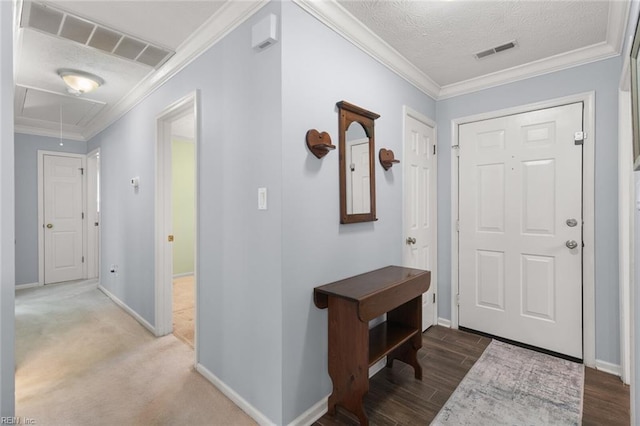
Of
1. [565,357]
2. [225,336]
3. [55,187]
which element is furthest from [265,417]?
[55,187]

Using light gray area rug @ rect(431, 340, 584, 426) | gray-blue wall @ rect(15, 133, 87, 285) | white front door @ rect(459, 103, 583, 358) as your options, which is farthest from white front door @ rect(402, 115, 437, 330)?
gray-blue wall @ rect(15, 133, 87, 285)

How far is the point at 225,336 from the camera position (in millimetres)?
2037

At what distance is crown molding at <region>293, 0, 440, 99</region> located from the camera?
1790mm

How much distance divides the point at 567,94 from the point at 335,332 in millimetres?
2576

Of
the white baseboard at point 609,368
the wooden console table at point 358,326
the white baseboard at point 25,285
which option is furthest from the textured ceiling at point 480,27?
the white baseboard at point 25,285

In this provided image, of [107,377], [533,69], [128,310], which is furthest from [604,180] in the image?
[128,310]

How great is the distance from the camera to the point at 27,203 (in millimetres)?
4633

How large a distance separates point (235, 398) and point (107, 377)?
3.45 feet

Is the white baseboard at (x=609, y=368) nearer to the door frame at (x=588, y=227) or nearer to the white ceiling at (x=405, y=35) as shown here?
the door frame at (x=588, y=227)

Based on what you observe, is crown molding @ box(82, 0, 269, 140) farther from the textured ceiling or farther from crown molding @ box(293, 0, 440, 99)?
the textured ceiling

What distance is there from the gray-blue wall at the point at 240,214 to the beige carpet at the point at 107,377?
8.1 inches

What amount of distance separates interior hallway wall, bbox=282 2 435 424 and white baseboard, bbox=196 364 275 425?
0.18 metres

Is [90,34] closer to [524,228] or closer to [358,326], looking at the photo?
[358,326]

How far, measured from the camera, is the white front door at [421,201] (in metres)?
2.70
